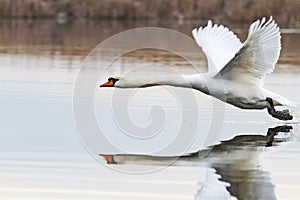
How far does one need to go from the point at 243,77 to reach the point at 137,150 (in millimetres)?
2487

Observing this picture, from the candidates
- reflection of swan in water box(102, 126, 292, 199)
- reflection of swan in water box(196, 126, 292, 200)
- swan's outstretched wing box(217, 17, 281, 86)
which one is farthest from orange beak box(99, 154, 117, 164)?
swan's outstretched wing box(217, 17, 281, 86)

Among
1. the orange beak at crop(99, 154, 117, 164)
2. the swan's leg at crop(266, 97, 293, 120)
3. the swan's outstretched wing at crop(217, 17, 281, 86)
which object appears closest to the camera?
the orange beak at crop(99, 154, 117, 164)

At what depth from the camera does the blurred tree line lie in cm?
4250

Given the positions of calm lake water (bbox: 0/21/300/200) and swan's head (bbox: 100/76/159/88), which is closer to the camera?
calm lake water (bbox: 0/21/300/200)

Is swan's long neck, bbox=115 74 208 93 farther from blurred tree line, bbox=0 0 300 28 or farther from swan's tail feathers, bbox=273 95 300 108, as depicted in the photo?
blurred tree line, bbox=0 0 300 28

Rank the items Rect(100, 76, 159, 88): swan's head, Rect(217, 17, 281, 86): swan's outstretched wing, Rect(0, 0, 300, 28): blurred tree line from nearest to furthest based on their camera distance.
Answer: Rect(217, 17, 281, 86): swan's outstretched wing → Rect(100, 76, 159, 88): swan's head → Rect(0, 0, 300, 28): blurred tree line

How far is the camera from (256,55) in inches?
505

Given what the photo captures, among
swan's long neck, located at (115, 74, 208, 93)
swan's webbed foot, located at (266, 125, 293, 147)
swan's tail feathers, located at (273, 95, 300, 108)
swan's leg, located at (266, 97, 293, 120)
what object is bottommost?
swan's webbed foot, located at (266, 125, 293, 147)

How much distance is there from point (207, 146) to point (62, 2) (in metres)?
36.1

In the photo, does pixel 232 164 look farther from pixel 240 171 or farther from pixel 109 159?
pixel 109 159

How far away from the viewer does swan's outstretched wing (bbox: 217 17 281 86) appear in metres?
12.3

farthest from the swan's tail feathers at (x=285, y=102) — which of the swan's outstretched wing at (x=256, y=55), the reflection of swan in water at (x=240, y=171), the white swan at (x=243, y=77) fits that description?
the reflection of swan in water at (x=240, y=171)

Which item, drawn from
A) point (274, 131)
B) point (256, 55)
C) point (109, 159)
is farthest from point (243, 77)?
point (109, 159)

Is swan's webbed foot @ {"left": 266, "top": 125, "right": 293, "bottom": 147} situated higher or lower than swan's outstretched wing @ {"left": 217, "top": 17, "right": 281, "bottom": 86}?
lower
